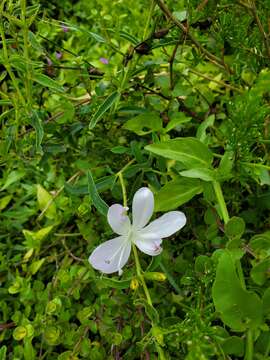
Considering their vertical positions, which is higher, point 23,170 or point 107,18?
point 107,18

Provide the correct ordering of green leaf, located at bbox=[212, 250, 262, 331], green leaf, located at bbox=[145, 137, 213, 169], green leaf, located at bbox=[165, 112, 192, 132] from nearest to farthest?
green leaf, located at bbox=[212, 250, 262, 331] → green leaf, located at bbox=[145, 137, 213, 169] → green leaf, located at bbox=[165, 112, 192, 132]

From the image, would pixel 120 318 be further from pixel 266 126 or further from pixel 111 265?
pixel 266 126

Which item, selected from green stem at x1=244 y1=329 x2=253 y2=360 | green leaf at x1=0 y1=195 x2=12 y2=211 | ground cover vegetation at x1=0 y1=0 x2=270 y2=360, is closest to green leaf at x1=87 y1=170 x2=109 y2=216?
ground cover vegetation at x1=0 y1=0 x2=270 y2=360

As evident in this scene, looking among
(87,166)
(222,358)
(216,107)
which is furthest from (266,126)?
(222,358)

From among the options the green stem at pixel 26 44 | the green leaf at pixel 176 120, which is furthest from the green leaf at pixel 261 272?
the green stem at pixel 26 44

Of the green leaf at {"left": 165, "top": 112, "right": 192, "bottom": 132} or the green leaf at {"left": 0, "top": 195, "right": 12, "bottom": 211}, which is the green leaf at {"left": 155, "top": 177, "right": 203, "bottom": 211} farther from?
the green leaf at {"left": 0, "top": 195, "right": 12, "bottom": 211}

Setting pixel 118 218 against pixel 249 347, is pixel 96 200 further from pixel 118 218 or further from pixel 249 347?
pixel 249 347
